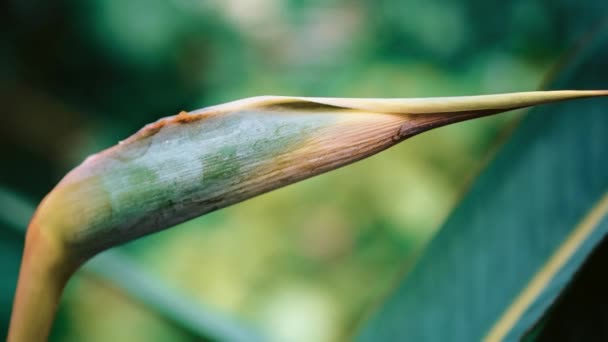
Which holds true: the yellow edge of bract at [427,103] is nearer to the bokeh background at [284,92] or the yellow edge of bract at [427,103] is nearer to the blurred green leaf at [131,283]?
the blurred green leaf at [131,283]

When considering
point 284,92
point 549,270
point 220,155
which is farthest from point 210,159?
point 284,92

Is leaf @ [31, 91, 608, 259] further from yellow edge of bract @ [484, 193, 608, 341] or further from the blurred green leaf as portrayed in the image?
the blurred green leaf

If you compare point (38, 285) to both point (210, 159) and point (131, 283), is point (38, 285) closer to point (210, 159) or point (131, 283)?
point (210, 159)

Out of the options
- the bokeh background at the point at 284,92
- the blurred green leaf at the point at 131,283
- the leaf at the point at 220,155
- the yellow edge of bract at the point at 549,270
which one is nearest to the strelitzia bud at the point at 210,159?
the leaf at the point at 220,155

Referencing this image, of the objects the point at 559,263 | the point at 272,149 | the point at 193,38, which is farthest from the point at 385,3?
the point at 272,149

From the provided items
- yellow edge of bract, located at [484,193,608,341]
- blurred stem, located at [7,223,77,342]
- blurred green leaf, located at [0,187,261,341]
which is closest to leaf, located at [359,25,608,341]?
yellow edge of bract, located at [484,193,608,341]

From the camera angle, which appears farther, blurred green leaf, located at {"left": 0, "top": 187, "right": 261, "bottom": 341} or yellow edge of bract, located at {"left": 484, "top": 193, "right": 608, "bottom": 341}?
blurred green leaf, located at {"left": 0, "top": 187, "right": 261, "bottom": 341}

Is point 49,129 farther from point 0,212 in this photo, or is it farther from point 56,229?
point 56,229
